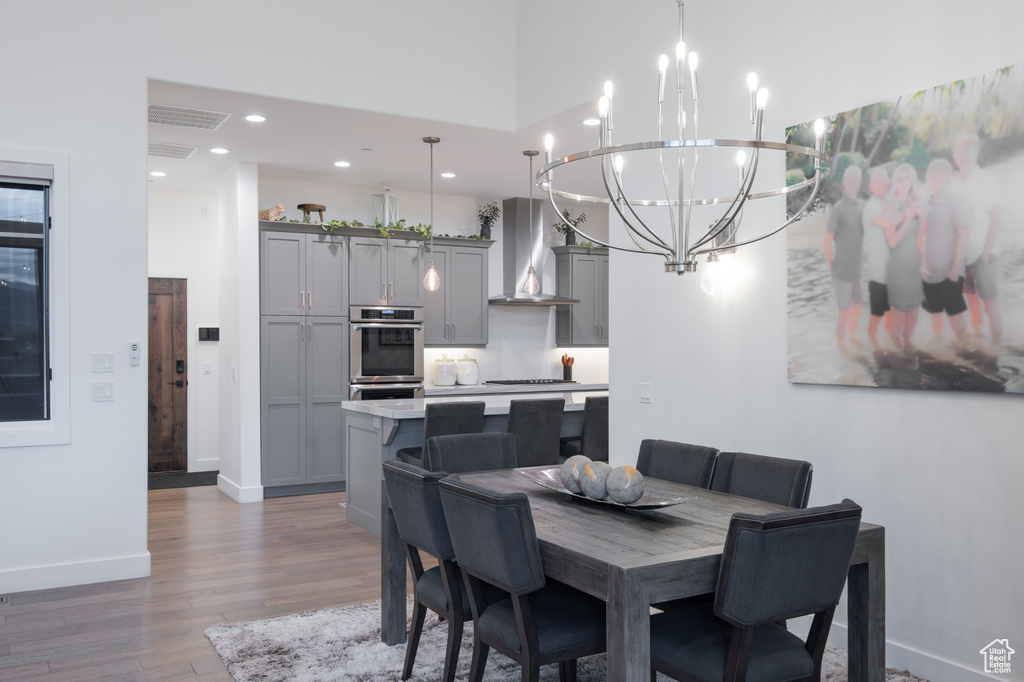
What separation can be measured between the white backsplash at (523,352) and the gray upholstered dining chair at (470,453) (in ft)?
14.5

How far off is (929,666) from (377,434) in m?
3.40

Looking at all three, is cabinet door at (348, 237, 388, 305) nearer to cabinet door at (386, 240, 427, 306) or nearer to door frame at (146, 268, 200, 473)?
cabinet door at (386, 240, 427, 306)

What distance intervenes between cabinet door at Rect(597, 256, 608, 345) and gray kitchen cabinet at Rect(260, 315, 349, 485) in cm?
289

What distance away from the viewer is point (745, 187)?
2.20 metres

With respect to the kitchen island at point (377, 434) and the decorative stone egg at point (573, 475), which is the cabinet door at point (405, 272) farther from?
the decorative stone egg at point (573, 475)

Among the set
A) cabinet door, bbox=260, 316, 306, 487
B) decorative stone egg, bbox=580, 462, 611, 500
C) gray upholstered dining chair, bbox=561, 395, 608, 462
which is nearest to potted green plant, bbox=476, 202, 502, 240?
cabinet door, bbox=260, 316, 306, 487

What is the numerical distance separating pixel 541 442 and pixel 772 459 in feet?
7.89

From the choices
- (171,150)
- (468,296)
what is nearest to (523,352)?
(468,296)

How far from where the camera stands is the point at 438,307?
310 inches

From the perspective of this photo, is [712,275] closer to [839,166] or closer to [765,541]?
[839,166]

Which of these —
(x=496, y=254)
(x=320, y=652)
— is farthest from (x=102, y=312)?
(x=496, y=254)

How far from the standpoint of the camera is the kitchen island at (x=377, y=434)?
5.25 meters

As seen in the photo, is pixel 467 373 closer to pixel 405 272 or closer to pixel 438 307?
pixel 438 307

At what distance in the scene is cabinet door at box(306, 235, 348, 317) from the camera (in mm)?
Result: 7062
